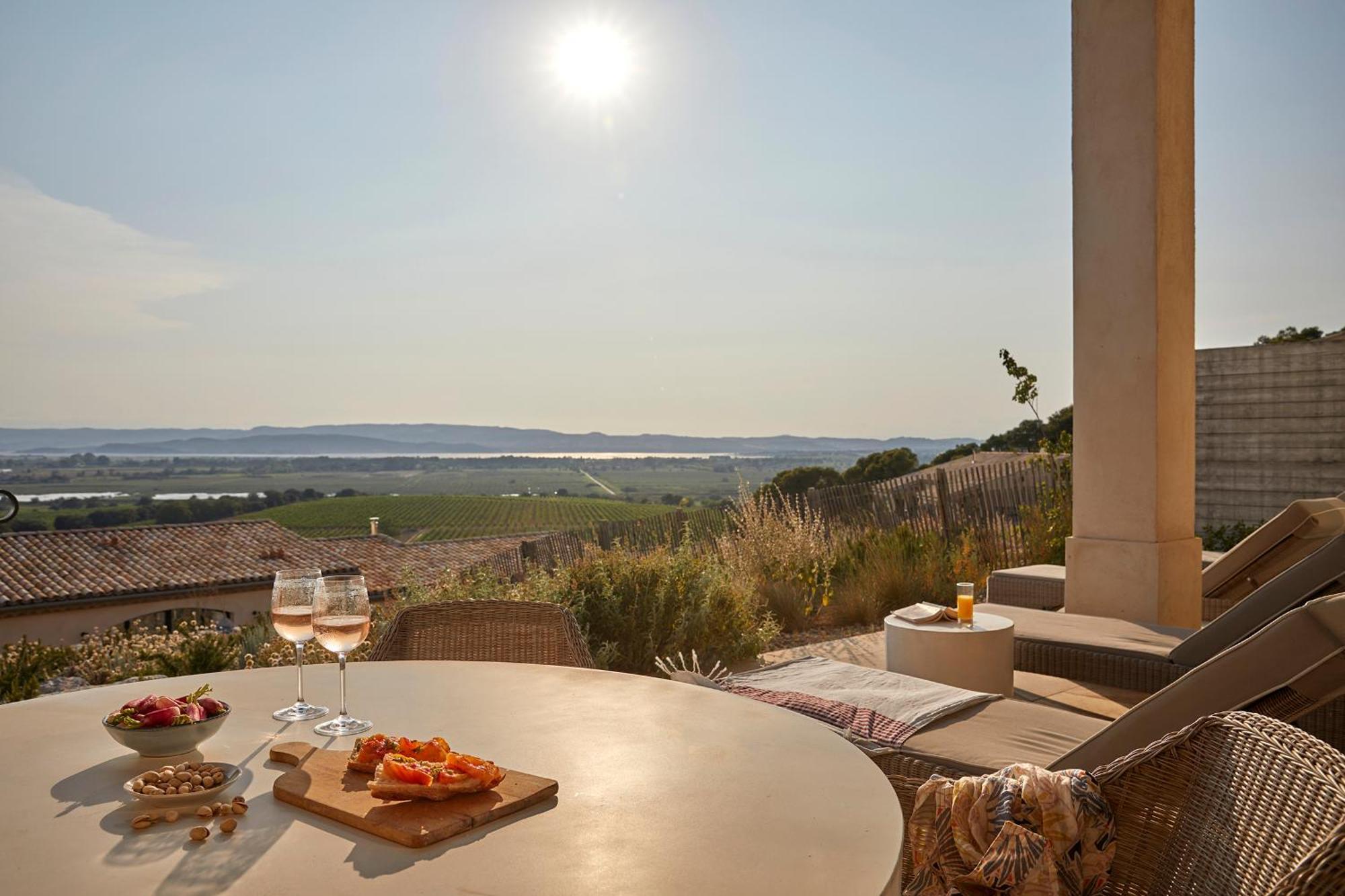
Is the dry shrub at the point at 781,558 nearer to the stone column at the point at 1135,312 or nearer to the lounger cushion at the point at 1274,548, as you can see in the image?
the stone column at the point at 1135,312

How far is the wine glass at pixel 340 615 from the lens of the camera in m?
1.34

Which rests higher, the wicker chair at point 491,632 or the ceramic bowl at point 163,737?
the ceramic bowl at point 163,737

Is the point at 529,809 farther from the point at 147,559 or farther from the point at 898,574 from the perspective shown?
the point at 147,559

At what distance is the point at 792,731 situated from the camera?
54.1 inches

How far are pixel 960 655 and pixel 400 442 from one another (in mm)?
44226

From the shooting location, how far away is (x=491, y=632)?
2.53 m

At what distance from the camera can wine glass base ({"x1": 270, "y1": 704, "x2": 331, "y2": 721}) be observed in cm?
145

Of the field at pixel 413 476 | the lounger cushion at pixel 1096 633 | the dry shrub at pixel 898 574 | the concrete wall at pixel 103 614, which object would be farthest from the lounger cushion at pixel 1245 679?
the concrete wall at pixel 103 614

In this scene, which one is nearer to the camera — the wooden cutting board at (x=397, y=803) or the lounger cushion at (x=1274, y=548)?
the wooden cutting board at (x=397, y=803)

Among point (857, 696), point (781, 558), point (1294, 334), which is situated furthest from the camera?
point (1294, 334)

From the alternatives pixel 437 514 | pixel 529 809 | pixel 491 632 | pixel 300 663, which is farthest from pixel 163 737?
pixel 437 514

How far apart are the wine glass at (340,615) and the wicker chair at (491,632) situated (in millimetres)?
1119

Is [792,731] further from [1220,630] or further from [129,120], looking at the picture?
[129,120]

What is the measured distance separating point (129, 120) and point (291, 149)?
574 cm
